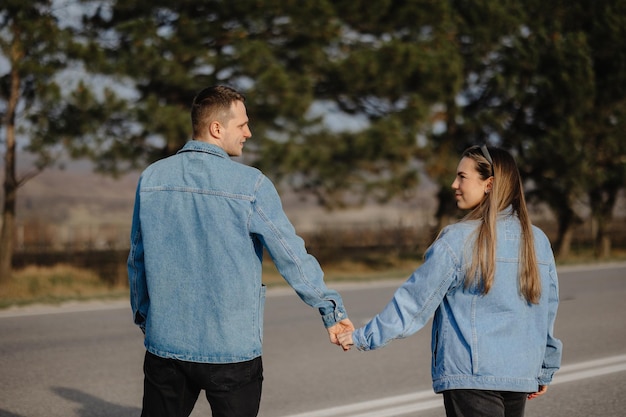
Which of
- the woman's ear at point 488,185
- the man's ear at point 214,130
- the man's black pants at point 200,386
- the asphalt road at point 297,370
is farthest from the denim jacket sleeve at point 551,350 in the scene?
the asphalt road at point 297,370

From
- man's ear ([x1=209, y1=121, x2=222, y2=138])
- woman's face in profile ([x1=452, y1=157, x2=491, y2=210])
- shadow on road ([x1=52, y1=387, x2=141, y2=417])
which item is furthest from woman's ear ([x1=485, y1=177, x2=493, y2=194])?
shadow on road ([x1=52, y1=387, x2=141, y2=417])

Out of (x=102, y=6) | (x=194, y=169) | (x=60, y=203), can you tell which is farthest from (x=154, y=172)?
(x=60, y=203)

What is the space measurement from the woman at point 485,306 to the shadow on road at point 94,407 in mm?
2909

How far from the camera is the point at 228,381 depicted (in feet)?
8.39

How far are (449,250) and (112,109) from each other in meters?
14.0

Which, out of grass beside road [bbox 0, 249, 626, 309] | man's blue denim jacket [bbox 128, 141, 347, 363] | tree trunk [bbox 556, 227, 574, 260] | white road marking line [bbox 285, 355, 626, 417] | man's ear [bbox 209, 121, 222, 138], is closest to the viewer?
man's blue denim jacket [bbox 128, 141, 347, 363]

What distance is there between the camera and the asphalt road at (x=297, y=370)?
5.11m

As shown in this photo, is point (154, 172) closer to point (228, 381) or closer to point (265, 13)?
point (228, 381)

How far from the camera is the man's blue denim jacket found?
253 centimetres

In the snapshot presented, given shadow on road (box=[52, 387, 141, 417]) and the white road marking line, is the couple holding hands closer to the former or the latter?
the white road marking line

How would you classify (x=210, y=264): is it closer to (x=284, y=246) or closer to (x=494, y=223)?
(x=284, y=246)

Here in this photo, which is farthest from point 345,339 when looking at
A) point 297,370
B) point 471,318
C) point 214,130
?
point 297,370

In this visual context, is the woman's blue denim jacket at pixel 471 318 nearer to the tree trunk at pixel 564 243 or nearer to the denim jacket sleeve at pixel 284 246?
the denim jacket sleeve at pixel 284 246

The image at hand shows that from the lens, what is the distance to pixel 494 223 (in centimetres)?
259
